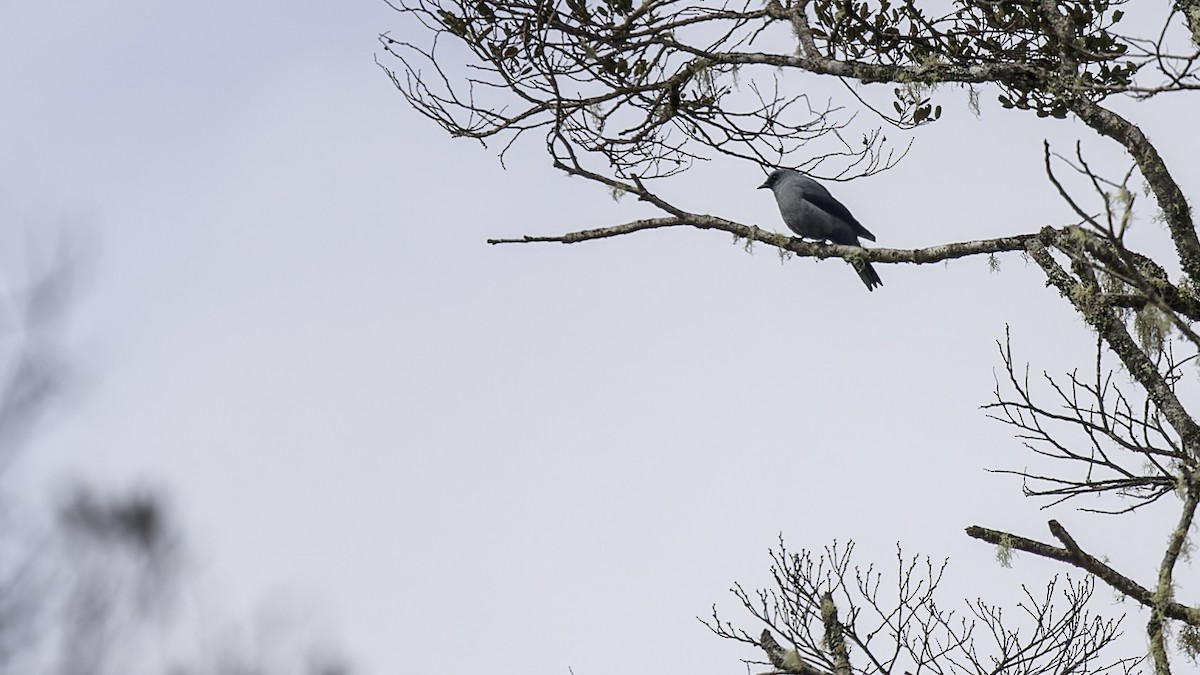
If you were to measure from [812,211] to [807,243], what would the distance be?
1.60 m

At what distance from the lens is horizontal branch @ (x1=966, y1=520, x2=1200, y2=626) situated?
525 cm

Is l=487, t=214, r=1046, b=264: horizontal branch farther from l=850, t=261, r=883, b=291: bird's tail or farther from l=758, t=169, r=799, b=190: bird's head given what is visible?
l=758, t=169, r=799, b=190: bird's head

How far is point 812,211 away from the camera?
28.5ft

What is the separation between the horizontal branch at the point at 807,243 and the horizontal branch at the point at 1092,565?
1.42 meters

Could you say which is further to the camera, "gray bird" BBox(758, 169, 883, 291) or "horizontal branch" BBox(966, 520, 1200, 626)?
"gray bird" BBox(758, 169, 883, 291)

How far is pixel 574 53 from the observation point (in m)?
6.92

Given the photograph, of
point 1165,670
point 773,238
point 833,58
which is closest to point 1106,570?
point 1165,670

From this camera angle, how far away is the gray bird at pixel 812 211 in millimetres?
8688

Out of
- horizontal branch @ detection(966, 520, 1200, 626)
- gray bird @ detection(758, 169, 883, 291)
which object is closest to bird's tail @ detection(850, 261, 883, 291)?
gray bird @ detection(758, 169, 883, 291)

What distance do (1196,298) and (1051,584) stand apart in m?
4.29

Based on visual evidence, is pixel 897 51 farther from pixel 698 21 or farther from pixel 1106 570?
pixel 1106 570

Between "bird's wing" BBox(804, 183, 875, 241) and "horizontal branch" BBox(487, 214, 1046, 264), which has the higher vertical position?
"bird's wing" BBox(804, 183, 875, 241)

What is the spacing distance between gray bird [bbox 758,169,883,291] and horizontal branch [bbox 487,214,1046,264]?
152cm

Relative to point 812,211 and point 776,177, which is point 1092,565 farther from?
point 776,177
